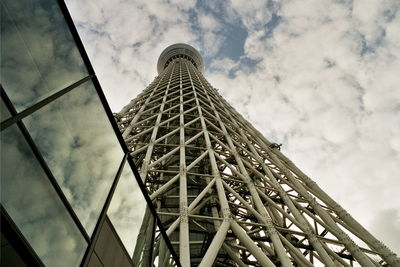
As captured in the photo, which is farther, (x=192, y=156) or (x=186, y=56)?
(x=186, y=56)

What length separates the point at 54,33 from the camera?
422cm

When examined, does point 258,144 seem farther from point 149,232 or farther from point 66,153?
point 66,153

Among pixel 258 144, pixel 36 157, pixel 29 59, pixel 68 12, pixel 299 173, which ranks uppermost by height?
pixel 258 144

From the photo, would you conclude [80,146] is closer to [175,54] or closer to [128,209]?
[128,209]

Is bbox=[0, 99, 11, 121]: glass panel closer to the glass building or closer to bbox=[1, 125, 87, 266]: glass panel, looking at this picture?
the glass building

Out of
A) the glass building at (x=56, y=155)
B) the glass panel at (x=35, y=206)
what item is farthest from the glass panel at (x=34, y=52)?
the glass panel at (x=35, y=206)

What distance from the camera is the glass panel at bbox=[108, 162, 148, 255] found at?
16.6 ft

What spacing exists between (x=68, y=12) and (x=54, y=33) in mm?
542

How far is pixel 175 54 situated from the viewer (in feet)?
171

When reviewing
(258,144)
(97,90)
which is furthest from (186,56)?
(97,90)

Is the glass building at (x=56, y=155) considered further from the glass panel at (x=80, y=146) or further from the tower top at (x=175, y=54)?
the tower top at (x=175, y=54)

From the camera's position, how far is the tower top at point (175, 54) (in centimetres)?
5249

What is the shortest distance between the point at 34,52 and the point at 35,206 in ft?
6.75

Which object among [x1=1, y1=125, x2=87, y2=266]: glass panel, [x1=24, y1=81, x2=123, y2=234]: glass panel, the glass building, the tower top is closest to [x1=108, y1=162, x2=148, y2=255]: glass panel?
the glass building
